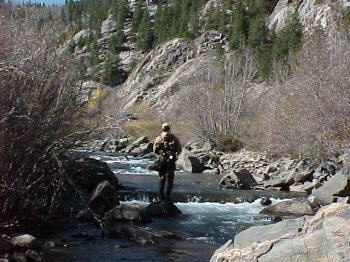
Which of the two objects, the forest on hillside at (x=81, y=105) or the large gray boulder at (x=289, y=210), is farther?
the large gray boulder at (x=289, y=210)

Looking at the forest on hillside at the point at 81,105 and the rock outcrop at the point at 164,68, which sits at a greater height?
the rock outcrop at the point at 164,68

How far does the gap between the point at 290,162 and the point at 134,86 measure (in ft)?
211

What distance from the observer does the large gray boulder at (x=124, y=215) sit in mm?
13320

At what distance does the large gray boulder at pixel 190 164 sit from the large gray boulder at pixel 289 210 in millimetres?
12094

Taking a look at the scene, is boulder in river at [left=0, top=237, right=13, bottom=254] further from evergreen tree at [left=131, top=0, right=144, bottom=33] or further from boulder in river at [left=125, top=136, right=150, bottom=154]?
evergreen tree at [left=131, top=0, right=144, bottom=33]

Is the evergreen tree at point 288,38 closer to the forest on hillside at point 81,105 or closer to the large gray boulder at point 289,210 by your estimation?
the forest on hillside at point 81,105

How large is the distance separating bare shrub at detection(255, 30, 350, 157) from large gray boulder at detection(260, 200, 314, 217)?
725 cm

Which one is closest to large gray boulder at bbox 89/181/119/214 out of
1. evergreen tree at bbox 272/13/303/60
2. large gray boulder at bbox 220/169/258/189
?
large gray boulder at bbox 220/169/258/189

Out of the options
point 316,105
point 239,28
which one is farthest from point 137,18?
point 316,105

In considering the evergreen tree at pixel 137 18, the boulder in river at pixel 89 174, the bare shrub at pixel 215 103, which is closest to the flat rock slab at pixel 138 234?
the boulder in river at pixel 89 174

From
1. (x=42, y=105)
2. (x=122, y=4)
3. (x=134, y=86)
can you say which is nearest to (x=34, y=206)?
(x=42, y=105)

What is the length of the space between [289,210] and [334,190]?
7.57 ft

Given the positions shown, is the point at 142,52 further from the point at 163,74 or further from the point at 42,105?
the point at 42,105

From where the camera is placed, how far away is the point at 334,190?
55.7 ft
